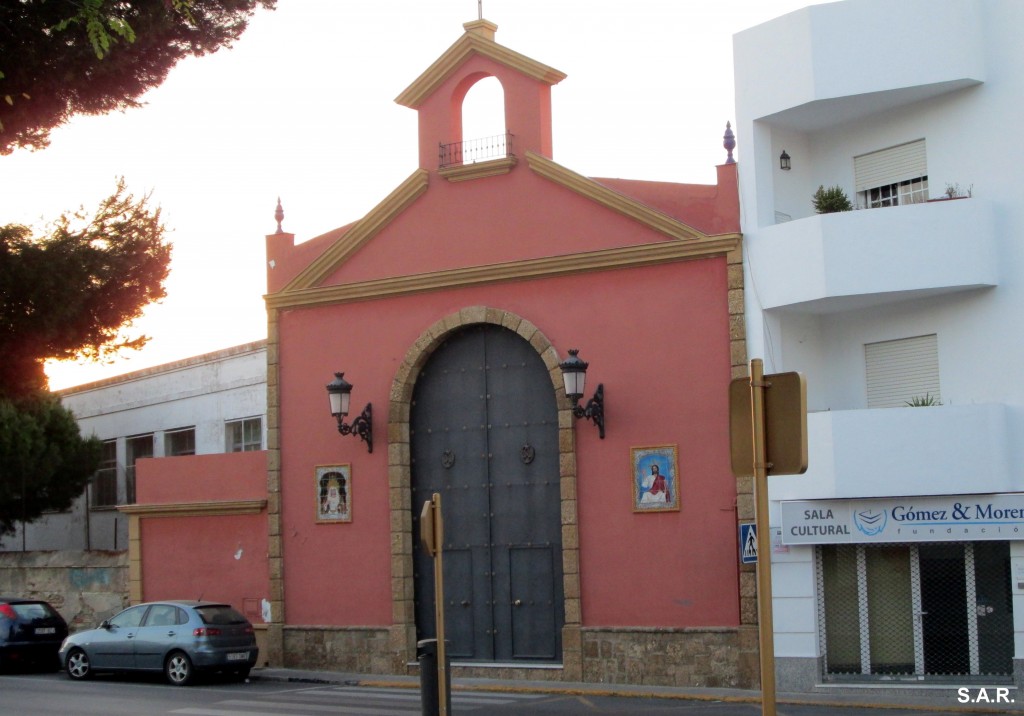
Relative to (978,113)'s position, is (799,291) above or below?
below

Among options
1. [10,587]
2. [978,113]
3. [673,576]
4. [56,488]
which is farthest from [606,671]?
[56,488]

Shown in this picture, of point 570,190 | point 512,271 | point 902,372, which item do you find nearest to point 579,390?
point 512,271

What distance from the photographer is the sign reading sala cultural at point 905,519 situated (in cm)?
1673

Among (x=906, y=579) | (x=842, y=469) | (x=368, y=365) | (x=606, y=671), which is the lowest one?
(x=606, y=671)

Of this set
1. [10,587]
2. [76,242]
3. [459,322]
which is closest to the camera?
[76,242]

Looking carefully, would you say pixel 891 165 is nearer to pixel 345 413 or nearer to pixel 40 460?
pixel 345 413

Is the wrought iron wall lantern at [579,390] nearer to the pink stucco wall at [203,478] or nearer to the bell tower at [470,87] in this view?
the bell tower at [470,87]

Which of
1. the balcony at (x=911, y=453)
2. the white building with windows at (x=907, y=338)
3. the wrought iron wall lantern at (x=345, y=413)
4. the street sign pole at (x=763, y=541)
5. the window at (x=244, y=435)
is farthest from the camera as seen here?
the window at (x=244, y=435)

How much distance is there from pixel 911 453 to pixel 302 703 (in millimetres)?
8857

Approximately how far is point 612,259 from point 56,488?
19.5m

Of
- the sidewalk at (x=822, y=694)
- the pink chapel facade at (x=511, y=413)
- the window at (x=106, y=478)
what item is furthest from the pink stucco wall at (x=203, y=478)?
the window at (x=106, y=478)

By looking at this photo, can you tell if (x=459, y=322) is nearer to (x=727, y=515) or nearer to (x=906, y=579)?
(x=727, y=515)

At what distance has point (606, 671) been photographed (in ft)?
62.9

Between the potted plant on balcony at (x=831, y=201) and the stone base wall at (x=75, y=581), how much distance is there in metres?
15.5
